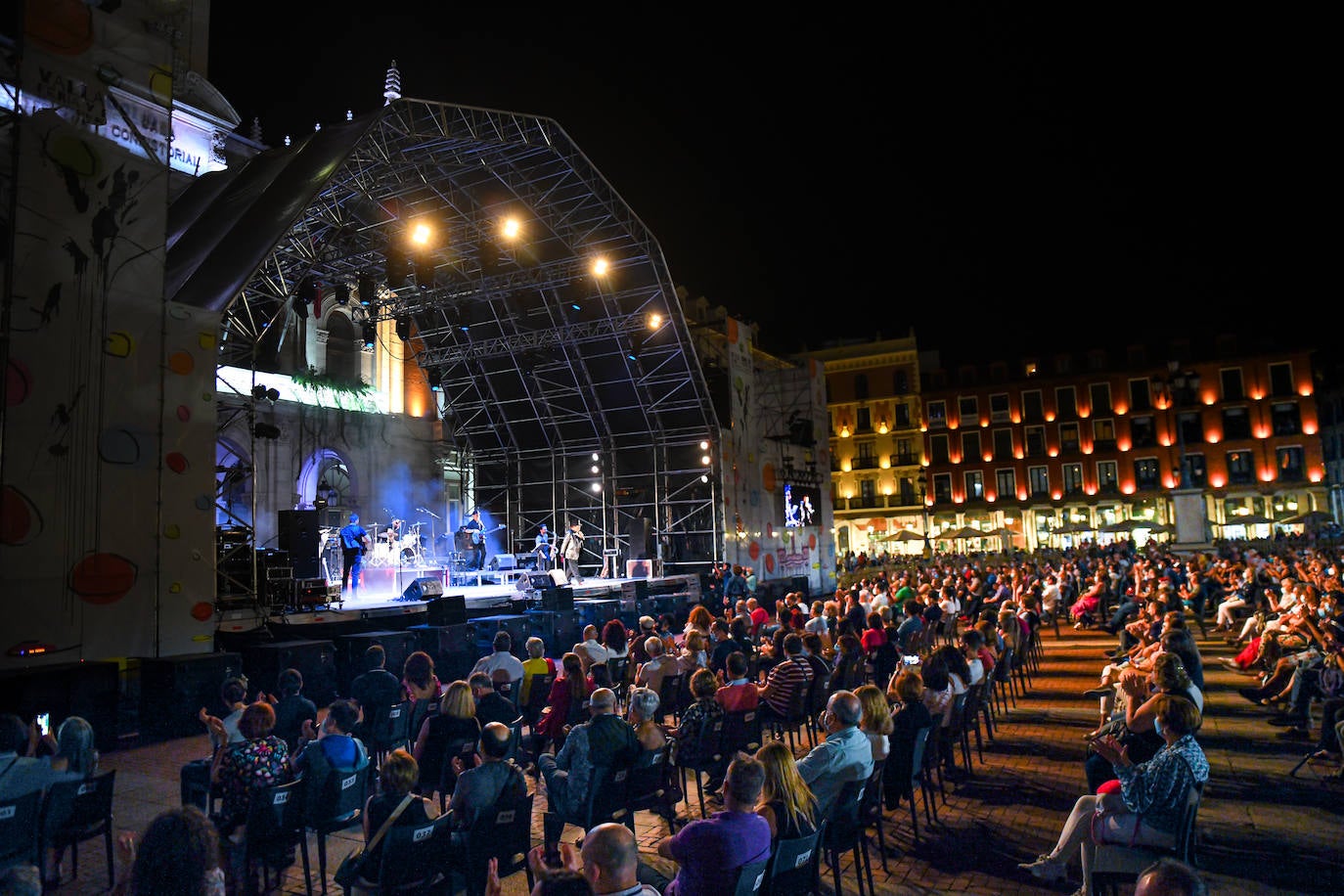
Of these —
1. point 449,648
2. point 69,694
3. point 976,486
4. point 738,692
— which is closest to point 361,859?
point 738,692

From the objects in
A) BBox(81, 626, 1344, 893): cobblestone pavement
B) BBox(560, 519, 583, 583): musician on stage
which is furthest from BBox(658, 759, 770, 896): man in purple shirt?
BBox(560, 519, 583, 583): musician on stage

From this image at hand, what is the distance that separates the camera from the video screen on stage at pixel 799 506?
26.9 m

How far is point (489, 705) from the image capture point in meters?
6.18

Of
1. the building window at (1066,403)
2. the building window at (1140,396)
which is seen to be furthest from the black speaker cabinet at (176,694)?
the building window at (1140,396)

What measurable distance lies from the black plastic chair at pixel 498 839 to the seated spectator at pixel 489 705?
1785 millimetres

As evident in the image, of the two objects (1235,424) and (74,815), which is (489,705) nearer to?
(74,815)

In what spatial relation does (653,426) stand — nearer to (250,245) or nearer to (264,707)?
(250,245)

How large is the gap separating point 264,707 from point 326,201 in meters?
14.9

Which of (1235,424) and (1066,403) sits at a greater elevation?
(1066,403)

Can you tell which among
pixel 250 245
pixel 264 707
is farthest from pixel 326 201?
pixel 264 707

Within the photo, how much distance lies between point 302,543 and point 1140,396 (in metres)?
46.4

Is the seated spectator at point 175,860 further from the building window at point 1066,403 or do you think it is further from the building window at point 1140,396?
the building window at point 1140,396

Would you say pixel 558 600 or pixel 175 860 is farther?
pixel 558 600

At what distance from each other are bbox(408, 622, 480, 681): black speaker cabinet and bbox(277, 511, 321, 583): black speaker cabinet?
3141 millimetres
